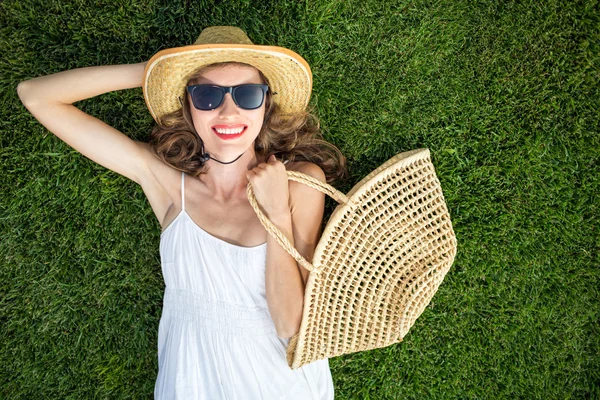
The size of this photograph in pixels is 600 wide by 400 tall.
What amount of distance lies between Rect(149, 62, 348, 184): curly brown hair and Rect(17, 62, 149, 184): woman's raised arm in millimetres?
262

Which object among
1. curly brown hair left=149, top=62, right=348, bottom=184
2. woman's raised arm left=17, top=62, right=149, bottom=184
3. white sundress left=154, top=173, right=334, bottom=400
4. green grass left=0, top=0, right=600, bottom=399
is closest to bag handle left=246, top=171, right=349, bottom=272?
white sundress left=154, top=173, right=334, bottom=400

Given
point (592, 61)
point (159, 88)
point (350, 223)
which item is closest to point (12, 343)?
point (159, 88)

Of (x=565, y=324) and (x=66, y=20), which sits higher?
(x=66, y=20)

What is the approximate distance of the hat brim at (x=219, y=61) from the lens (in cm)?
241

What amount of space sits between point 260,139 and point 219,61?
1.93ft

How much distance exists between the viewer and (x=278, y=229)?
8.67ft

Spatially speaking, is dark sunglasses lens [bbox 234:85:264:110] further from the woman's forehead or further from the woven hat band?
the woven hat band

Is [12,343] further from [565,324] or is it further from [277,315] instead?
[565,324]

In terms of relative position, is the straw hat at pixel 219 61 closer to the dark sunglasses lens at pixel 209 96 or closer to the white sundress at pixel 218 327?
Result: the dark sunglasses lens at pixel 209 96

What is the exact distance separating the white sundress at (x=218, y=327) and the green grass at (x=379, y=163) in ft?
2.03

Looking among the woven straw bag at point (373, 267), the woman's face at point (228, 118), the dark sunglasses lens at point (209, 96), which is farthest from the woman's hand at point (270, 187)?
the dark sunglasses lens at point (209, 96)

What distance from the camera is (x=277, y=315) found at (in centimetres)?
279

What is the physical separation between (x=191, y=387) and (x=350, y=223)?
50.1 inches

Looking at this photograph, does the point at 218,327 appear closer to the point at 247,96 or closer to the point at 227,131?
the point at 227,131
